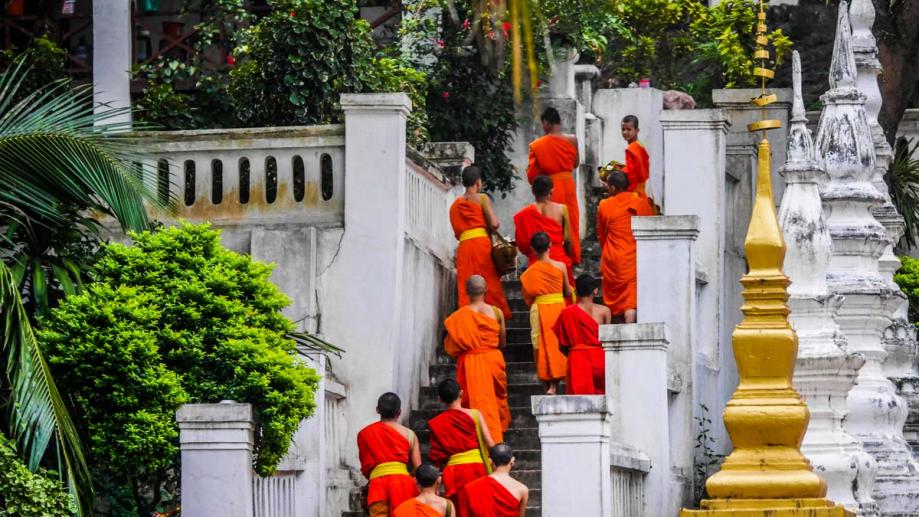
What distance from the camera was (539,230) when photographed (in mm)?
19953

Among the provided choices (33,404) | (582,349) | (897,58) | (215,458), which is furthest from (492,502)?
(897,58)

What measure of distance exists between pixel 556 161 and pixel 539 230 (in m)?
1.63

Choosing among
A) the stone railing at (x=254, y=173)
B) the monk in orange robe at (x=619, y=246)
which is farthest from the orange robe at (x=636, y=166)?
the stone railing at (x=254, y=173)

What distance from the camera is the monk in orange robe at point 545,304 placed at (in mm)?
18875

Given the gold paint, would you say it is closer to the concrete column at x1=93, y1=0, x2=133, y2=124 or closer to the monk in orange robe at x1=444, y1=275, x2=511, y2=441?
the monk in orange robe at x1=444, y1=275, x2=511, y2=441

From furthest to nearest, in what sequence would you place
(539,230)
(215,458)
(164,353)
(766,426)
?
1. (539,230)
2. (164,353)
3. (215,458)
4. (766,426)

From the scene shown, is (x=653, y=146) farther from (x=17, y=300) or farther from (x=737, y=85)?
(x=17, y=300)

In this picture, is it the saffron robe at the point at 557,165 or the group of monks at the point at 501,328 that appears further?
the saffron robe at the point at 557,165

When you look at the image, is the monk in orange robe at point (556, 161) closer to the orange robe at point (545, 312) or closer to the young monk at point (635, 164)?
the young monk at point (635, 164)

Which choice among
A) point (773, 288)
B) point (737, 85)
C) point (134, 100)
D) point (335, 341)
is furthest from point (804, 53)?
point (773, 288)

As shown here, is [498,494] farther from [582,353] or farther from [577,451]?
[582,353]

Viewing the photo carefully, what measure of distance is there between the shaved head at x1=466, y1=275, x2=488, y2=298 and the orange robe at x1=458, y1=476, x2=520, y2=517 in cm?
256

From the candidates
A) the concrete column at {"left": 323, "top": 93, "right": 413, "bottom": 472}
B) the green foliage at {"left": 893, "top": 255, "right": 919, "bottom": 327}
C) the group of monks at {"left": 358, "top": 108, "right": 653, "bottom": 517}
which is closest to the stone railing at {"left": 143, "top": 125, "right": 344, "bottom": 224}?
the concrete column at {"left": 323, "top": 93, "right": 413, "bottom": 472}

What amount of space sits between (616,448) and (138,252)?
12.1 feet
